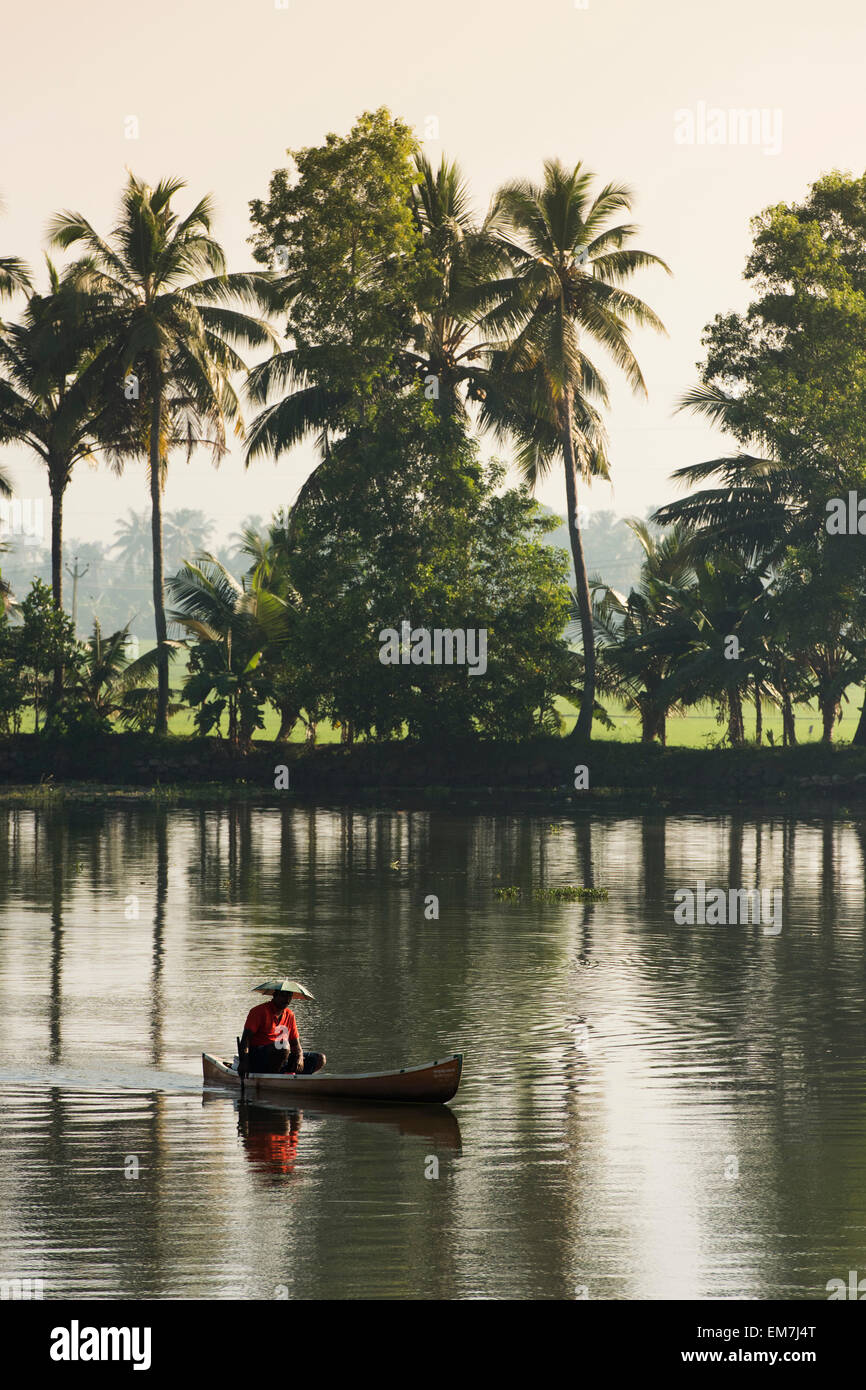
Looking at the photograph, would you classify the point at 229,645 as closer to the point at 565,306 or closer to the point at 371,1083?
the point at 565,306

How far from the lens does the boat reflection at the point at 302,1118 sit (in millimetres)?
12141

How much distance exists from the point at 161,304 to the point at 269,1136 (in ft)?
124

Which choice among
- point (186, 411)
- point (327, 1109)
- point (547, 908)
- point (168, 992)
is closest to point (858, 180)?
point (186, 411)

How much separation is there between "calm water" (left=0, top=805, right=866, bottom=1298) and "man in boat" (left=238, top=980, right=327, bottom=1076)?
397mm

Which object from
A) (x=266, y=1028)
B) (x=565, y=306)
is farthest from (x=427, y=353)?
(x=266, y=1028)

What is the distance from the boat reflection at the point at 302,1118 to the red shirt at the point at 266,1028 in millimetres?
467

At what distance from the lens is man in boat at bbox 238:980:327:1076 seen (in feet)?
44.3

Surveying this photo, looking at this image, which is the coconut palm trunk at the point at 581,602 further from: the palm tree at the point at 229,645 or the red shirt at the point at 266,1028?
the red shirt at the point at 266,1028

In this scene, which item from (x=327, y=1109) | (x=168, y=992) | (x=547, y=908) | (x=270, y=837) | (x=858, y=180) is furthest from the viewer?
(x=858, y=180)

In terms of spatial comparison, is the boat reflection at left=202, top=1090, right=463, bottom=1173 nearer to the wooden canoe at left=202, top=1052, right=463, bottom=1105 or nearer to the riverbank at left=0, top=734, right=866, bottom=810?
the wooden canoe at left=202, top=1052, right=463, bottom=1105

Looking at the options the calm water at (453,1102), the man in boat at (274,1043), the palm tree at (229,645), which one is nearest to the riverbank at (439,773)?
the palm tree at (229,645)

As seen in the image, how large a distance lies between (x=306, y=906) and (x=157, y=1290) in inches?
635
